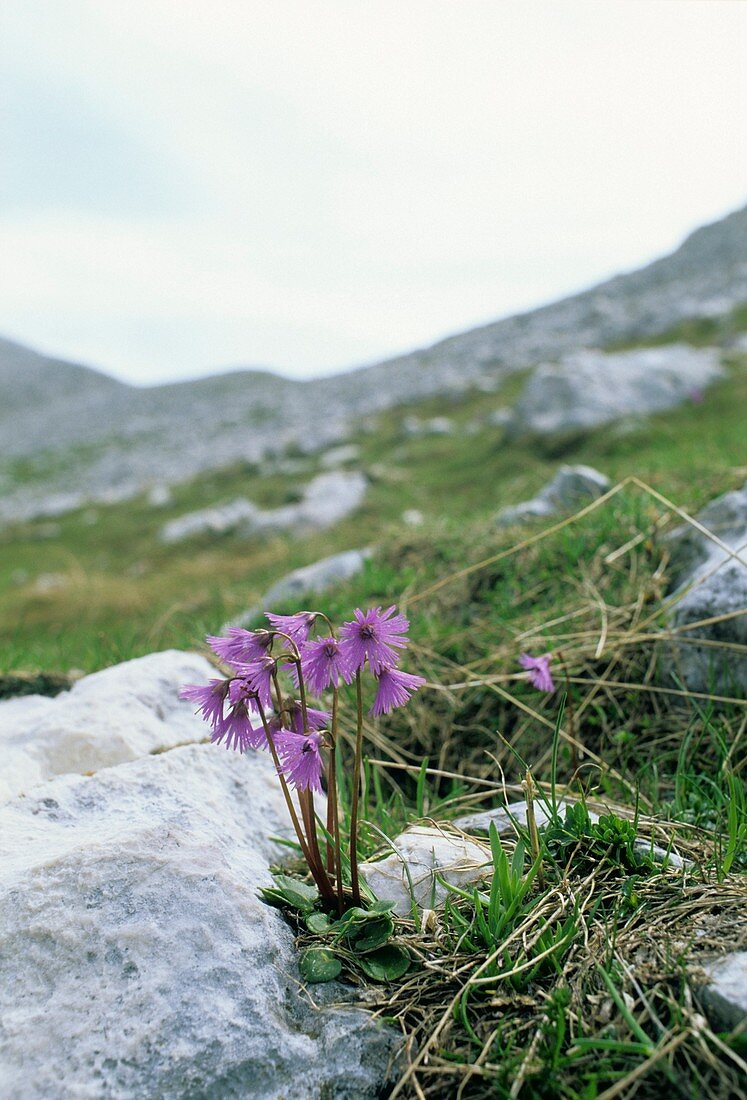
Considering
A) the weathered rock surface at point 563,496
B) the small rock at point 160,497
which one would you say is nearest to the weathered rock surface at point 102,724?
the weathered rock surface at point 563,496

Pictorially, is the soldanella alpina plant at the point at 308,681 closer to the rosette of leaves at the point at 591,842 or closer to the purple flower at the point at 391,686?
the purple flower at the point at 391,686

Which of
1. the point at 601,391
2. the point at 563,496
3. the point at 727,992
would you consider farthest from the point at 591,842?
the point at 601,391

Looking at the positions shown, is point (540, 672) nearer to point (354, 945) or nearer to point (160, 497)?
point (354, 945)

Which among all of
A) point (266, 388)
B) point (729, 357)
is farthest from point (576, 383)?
point (266, 388)

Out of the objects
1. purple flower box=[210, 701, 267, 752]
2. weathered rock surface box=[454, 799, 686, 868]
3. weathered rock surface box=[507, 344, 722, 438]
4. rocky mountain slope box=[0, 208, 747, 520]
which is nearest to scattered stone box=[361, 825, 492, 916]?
weathered rock surface box=[454, 799, 686, 868]

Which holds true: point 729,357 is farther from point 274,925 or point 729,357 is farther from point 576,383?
point 274,925
